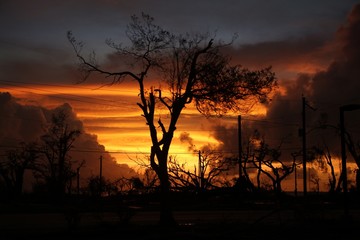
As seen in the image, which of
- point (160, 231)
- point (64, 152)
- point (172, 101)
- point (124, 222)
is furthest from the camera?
point (64, 152)

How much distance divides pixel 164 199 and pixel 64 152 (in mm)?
53589

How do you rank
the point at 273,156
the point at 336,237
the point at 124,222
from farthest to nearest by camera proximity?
the point at 273,156 < the point at 124,222 < the point at 336,237

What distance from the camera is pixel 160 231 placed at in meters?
21.2

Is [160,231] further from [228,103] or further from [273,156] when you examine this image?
Answer: [273,156]

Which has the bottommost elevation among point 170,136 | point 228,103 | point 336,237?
point 336,237

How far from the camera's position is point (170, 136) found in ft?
82.0

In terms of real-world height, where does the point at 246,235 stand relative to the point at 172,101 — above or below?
below

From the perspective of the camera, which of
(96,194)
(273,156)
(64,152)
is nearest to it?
(96,194)

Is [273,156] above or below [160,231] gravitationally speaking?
above

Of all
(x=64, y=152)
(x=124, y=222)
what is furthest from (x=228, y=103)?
(x=64, y=152)

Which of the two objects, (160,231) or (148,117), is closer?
(160,231)

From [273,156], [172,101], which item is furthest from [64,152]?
[172,101]

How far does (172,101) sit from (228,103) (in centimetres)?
283

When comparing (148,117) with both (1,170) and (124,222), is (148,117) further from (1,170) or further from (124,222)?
(1,170)
